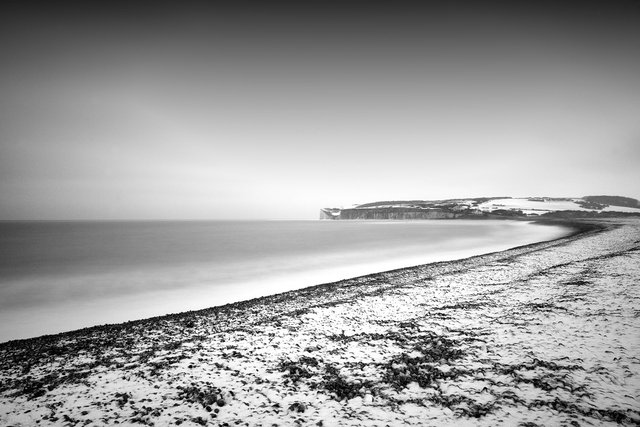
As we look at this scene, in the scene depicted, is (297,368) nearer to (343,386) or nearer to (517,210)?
(343,386)

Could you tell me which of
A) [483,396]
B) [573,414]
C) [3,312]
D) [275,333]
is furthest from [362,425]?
[3,312]

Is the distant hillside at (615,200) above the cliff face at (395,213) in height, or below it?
above

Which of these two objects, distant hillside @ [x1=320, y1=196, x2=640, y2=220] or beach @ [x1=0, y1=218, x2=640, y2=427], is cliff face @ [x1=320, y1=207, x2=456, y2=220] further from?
beach @ [x1=0, y1=218, x2=640, y2=427]

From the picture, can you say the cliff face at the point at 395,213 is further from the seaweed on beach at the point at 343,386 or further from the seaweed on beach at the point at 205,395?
the seaweed on beach at the point at 205,395

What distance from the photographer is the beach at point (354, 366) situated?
3.86 m

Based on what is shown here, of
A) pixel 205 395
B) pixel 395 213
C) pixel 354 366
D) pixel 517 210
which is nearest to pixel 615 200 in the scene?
pixel 517 210

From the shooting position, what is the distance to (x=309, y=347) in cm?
594

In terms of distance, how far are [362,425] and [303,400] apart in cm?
98

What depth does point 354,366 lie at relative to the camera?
5.05 meters

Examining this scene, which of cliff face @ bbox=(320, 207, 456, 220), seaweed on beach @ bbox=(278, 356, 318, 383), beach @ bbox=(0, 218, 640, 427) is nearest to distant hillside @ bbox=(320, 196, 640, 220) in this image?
cliff face @ bbox=(320, 207, 456, 220)

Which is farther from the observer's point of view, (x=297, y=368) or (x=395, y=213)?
(x=395, y=213)

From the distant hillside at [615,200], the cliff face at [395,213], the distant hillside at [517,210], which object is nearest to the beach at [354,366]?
the distant hillside at [517,210]

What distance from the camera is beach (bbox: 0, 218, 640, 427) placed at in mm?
3861

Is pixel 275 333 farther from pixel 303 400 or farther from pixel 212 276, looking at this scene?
pixel 212 276
